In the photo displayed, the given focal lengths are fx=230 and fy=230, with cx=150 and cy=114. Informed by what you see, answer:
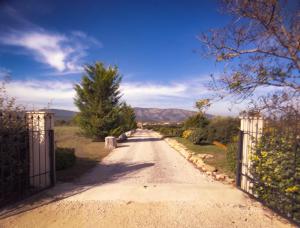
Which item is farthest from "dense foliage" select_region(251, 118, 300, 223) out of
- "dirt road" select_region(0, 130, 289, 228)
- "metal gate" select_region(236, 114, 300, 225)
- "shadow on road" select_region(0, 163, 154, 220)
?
"shadow on road" select_region(0, 163, 154, 220)

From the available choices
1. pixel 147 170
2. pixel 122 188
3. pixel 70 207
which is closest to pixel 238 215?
pixel 122 188

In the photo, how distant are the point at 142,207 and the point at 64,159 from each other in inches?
182

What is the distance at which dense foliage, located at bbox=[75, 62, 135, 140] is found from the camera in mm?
20125

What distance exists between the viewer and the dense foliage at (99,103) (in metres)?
20.1

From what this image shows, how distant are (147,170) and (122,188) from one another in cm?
263

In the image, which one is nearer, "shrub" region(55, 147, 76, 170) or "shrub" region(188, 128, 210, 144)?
"shrub" region(55, 147, 76, 170)

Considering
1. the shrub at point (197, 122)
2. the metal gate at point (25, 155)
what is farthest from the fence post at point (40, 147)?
the shrub at point (197, 122)

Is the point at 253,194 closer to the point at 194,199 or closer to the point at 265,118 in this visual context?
the point at 194,199

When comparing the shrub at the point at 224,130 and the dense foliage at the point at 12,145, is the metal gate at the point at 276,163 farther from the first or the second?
the shrub at the point at 224,130

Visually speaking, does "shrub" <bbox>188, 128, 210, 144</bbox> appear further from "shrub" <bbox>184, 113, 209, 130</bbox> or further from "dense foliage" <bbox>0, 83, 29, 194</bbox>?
"dense foliage" <bbox>0, 83, 29, 194</bbox>

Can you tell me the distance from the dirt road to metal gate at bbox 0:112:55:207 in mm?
471

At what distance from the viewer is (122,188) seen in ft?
19.6

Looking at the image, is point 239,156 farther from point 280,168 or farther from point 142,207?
point 142,207

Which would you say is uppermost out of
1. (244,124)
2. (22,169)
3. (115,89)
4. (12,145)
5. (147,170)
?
(115,89)
